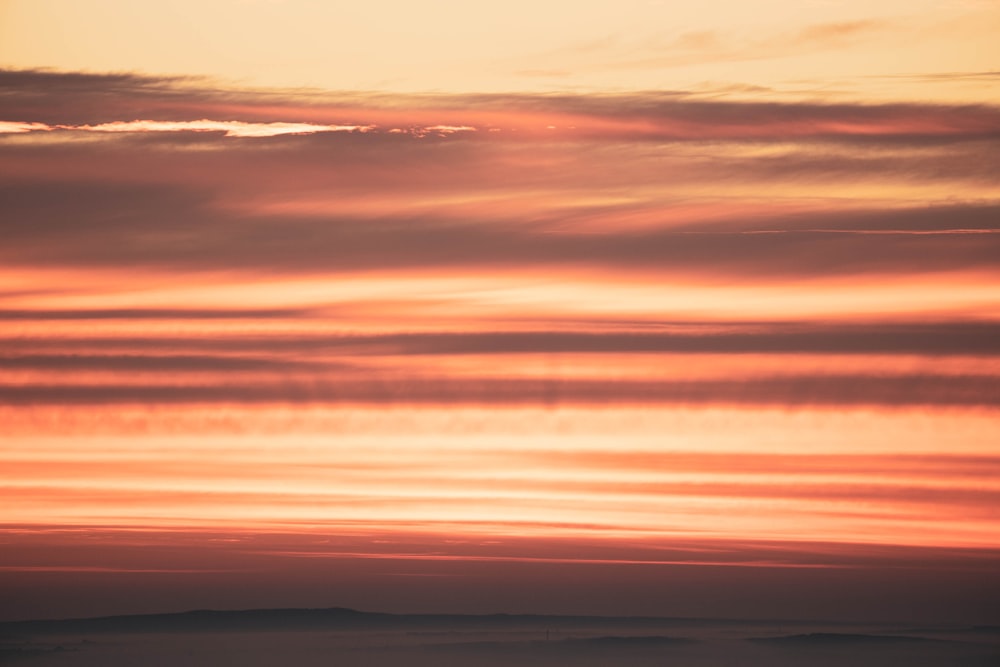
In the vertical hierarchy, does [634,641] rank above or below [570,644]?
above

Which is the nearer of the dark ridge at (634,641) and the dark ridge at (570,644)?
the dark ridge at (570,644)

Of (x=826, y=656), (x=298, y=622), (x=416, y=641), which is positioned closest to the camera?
(x=826, y=656)

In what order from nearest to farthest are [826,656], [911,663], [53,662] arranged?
[53,662]
[911,663]
[826,656]

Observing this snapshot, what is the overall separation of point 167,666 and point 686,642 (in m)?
57.5

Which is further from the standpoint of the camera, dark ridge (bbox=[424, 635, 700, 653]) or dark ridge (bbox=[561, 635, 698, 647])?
dark ridge (bbox=[561, 635, 698, 647])

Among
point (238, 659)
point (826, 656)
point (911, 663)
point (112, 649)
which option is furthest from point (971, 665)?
point (112, 649)

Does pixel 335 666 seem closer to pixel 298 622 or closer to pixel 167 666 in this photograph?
pixel 167 666

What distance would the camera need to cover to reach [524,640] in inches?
6314

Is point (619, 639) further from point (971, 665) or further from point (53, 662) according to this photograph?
point (53, 662)

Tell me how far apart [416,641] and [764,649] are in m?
33.0

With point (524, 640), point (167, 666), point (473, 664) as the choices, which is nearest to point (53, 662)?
point (167, 666)

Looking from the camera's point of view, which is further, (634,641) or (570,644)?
(634,641)

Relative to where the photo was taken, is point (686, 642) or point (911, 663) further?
point (686, 642)

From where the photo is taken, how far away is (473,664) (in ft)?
431
